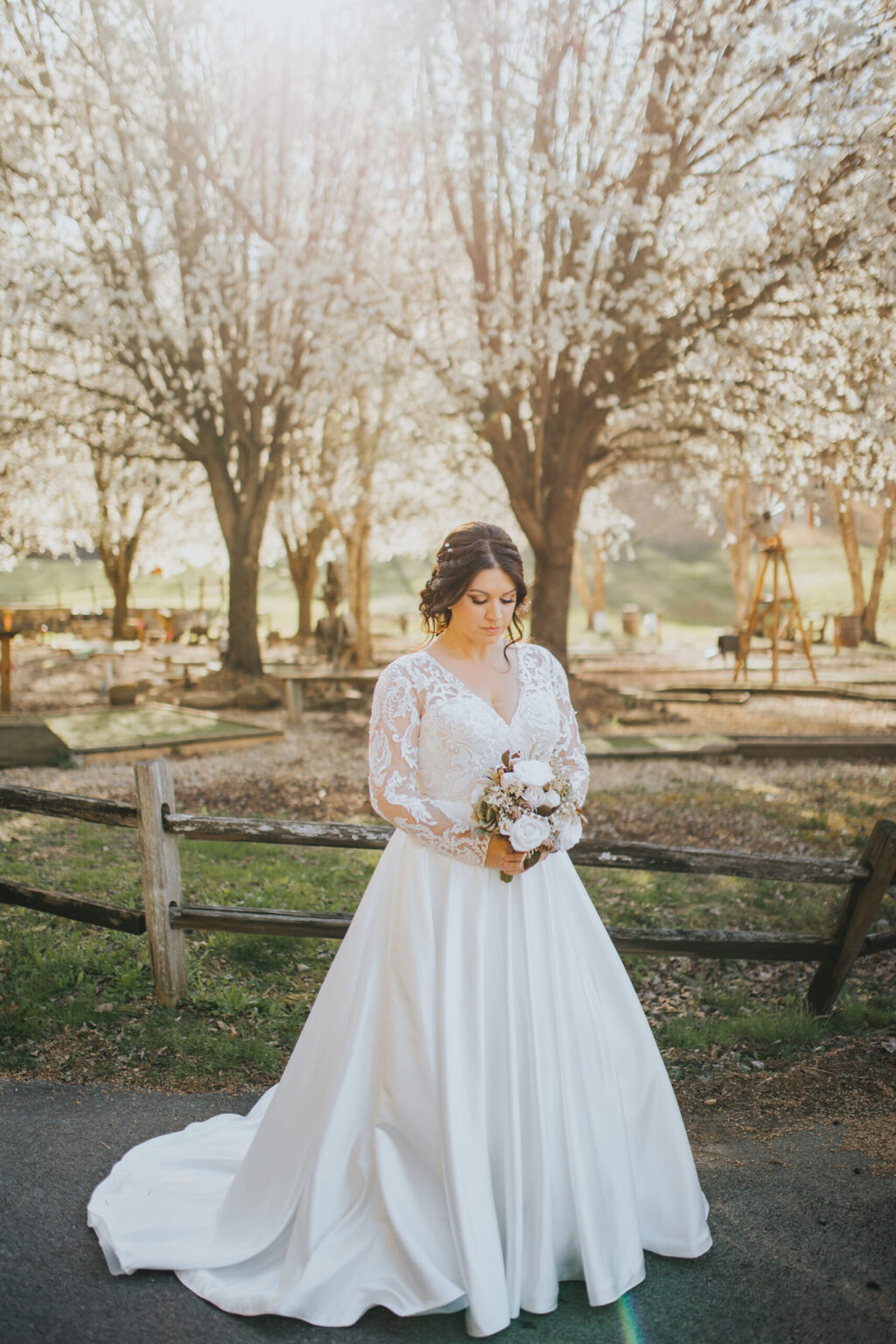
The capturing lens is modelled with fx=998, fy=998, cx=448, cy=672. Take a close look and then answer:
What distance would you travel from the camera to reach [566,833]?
342 cm

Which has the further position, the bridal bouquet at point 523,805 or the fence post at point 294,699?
the fence post at point 294,699

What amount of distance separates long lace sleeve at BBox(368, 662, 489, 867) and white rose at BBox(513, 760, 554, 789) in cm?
25

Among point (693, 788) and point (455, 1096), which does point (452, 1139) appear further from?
point (693, 788)

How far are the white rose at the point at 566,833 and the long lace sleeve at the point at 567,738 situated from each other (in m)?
0.17

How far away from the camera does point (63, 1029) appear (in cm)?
521

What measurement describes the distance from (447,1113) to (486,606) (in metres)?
1.68

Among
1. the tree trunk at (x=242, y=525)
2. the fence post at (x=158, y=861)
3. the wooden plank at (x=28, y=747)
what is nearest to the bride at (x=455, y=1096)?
the fence post at (x=158, y=861)

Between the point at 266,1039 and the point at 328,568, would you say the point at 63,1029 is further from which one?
the point at 328,568

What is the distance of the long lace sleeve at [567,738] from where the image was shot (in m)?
3.66

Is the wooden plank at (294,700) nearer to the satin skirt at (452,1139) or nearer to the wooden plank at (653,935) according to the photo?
the wooden plank at (653,935)

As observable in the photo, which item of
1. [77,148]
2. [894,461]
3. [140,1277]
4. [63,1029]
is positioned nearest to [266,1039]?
[63,1029]

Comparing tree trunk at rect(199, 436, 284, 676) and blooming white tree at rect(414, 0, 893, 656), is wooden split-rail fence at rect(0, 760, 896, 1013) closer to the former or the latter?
blooming white tree at rect(414, 0, 893, 656)

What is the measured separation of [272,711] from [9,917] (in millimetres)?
9837

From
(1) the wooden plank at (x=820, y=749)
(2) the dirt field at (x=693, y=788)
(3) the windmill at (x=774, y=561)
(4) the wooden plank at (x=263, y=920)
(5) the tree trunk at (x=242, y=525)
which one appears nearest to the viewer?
(2) the dirt field at (x=693, y=788)
